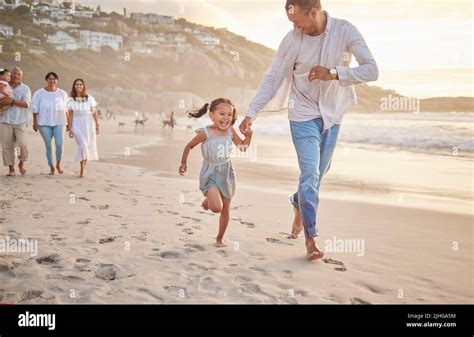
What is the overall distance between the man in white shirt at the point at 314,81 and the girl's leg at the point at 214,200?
0.69 metres

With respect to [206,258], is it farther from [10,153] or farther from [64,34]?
[64,34]

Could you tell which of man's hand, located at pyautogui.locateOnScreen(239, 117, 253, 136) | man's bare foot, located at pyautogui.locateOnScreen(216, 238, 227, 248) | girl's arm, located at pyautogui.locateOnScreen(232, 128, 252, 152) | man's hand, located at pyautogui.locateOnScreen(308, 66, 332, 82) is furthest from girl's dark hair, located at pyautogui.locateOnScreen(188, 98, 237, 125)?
man's bare foot, located at pyautogui.locateOnScreen(216, 238, 227, 248)

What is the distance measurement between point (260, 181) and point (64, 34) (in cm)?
6434

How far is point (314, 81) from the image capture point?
411 centimetres

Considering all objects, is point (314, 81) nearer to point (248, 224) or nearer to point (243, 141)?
point (243, 141)

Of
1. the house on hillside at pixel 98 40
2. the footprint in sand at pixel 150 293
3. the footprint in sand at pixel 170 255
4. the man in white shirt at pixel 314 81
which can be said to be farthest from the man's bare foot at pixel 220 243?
the house on hillside at pixel 98 40

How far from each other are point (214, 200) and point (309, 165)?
0.96 metres

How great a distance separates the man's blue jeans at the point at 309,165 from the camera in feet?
13.1

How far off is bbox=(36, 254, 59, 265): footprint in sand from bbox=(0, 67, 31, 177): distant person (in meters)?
5.06

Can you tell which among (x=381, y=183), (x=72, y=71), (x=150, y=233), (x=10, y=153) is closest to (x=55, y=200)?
(x=150, y=233)

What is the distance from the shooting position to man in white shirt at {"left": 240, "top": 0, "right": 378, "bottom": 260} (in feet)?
12.5

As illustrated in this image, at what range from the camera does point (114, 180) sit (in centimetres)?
813

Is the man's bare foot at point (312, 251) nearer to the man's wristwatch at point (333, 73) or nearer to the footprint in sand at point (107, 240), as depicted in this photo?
the man's wristwatch at point (333, 73)

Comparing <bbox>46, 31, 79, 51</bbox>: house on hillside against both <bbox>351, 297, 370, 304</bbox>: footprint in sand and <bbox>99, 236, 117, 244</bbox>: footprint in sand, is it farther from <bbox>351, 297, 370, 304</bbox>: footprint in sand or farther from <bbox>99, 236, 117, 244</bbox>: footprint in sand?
<bbox>351, 297, 370, 304</bbox>: footprint in sand
